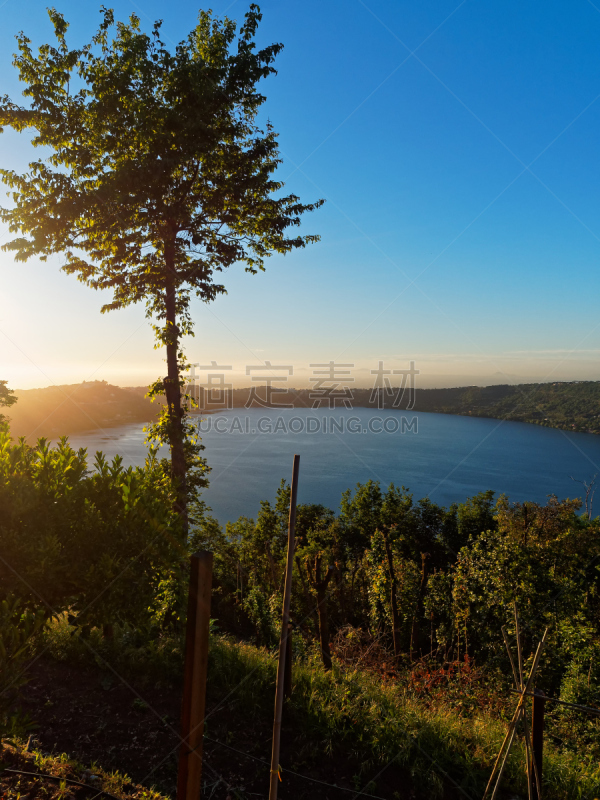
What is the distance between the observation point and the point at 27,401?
2755 cm

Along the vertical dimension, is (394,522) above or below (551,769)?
below

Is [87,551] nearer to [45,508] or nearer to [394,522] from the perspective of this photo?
[45,508]

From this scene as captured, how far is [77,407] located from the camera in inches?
1713

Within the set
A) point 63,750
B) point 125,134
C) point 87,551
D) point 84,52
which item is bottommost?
point 63,750

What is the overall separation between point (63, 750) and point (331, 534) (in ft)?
84.5

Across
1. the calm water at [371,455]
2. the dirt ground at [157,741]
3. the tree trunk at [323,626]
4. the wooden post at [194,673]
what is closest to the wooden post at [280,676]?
the wooden post at [194,673]

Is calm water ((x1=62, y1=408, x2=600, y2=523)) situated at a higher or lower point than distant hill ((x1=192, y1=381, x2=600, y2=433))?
lower

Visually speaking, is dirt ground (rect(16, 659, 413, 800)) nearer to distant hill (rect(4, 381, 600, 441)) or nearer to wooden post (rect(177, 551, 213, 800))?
wooden post (rect(177, 551, 213, 800))

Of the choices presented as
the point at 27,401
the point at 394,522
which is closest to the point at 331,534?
the point at 394,522

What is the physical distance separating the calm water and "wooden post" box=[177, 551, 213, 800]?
33062 mm

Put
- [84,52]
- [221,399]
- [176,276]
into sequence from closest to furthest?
[84,52], [176,276], [221,399]

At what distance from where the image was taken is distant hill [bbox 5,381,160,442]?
83.7ft

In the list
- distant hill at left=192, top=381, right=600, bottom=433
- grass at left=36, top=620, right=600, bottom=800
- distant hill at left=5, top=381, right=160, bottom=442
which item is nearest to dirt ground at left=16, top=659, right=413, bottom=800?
grass at left=36, top=620, right=600, bottom=800

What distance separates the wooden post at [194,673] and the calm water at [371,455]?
33.1 m
